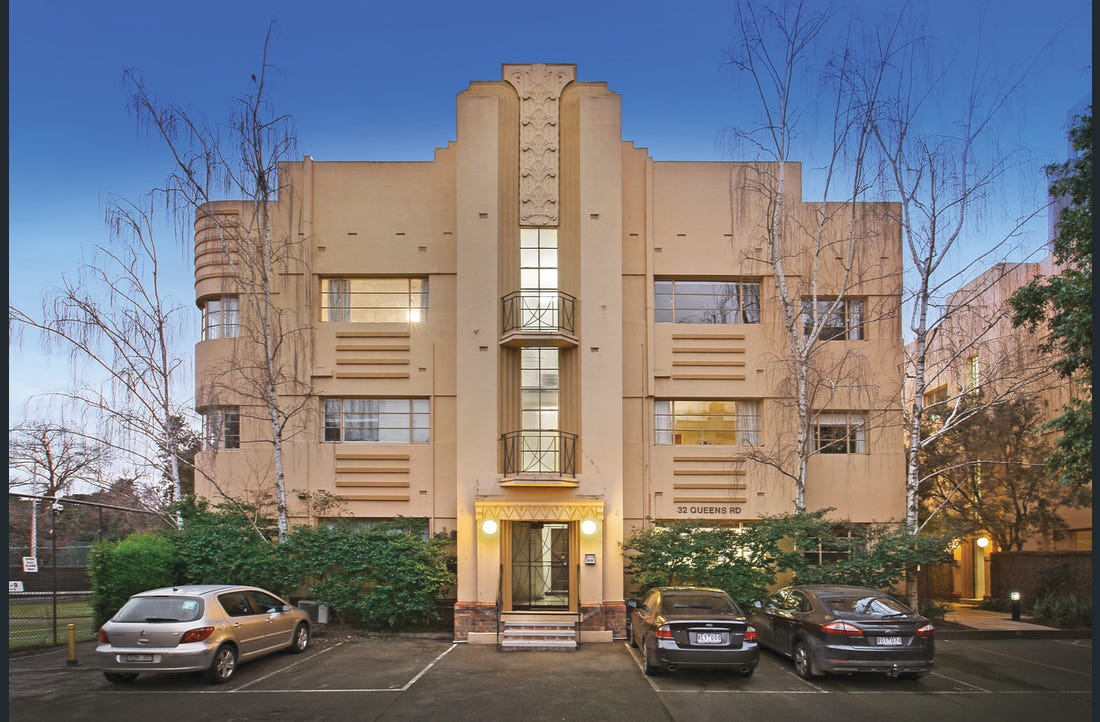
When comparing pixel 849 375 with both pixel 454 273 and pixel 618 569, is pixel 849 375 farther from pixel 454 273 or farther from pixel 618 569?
pixel 454 273

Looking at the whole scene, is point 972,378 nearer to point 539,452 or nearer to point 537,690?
point 539,452

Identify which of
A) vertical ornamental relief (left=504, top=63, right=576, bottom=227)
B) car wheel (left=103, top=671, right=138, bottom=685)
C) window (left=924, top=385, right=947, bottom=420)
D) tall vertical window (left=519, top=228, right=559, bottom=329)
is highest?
vertical ornamental relief (left=504, top=63, right=576, bottom=227)

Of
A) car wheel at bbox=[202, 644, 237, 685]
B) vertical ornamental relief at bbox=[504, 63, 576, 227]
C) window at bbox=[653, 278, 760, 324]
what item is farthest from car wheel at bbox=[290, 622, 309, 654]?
window at bbox=[653, 278, 760, 324]

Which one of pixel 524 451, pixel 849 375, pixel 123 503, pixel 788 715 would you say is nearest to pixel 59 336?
pixel 524 451

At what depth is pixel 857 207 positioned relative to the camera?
21.5 m

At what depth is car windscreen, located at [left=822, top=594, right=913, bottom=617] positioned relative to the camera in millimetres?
13102

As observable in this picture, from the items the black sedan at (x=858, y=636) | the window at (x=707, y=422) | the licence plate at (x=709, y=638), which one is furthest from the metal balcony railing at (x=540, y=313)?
the black sedan at (x=858, y=636)

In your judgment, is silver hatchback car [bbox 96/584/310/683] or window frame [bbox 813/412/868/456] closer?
silver hatchback car [bbox 96/584/310/683]

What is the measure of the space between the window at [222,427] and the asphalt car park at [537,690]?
20.6ft

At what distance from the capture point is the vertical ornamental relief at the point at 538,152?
20.0m

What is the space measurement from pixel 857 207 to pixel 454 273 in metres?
10.4

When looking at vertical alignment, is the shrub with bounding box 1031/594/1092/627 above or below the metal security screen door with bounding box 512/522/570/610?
below

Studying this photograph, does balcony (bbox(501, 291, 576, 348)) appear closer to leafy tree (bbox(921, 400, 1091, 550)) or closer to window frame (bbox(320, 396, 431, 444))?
window frame (bbox(320, 396, 431, 444))

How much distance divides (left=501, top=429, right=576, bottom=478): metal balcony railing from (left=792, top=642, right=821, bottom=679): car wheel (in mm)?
6573
